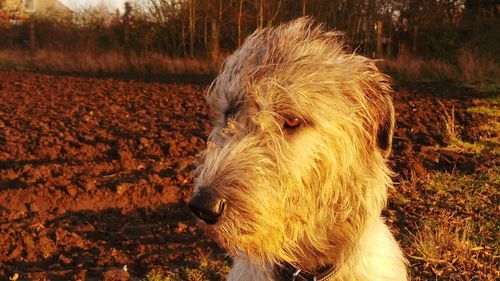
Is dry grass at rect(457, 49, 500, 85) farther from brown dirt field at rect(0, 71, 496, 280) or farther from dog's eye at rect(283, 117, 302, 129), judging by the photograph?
dog's eye at rect(283, 117, 302, 129)

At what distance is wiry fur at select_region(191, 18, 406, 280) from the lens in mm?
2889

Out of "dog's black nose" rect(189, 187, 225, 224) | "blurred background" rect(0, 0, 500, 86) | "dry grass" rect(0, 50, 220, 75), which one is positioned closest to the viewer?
"dog's black nose" rect(189, 187, 225, 224)

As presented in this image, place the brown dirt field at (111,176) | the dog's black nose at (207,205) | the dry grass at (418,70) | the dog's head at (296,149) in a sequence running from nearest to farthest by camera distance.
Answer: the dog's black nose at (207,205), the dog's head at (296,149), the brown dirt field at (111,176), the dry grass at (418,70)

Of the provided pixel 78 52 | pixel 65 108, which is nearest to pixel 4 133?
pixel 65 108

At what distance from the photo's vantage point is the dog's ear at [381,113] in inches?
129

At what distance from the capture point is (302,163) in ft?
9.93

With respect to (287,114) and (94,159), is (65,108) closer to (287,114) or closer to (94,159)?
(94,159)

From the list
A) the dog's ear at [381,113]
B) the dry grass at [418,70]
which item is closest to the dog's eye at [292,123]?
the dog's ear at [381,113]

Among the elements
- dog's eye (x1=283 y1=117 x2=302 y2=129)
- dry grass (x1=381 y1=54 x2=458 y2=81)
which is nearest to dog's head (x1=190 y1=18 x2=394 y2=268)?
dog's eye (x1=283 y1=117 x2=302 y2=129)

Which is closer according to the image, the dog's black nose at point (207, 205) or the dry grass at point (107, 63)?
the dog's black nose at point (207, 205)

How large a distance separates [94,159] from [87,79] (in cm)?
1381

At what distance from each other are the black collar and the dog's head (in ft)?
0.19

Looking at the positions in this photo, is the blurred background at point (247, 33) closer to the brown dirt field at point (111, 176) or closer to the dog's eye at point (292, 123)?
the brown dirt field at point (111, 176)

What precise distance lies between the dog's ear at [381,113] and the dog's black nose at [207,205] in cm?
112
